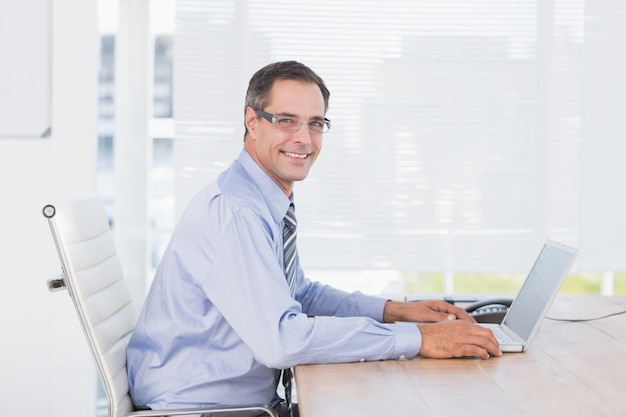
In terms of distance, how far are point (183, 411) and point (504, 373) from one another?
→ 0.71 metres

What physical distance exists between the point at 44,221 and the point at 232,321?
1907 millimetres

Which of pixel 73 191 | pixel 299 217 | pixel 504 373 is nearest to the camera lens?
pixel 504 373

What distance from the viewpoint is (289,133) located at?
226 cm

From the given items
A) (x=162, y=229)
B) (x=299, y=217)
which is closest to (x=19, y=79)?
(x=162, y=229)

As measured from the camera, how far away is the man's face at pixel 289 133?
2.24 meters

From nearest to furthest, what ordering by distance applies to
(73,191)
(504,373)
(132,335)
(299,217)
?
(504,373) → (132,335) → (73,191) → (299,217)

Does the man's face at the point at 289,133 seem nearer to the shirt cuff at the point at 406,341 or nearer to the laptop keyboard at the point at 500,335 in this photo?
the shirt cuff at the point at 406,341

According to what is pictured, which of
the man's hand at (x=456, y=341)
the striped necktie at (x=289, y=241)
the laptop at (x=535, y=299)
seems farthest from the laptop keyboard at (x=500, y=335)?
the striped necktie at (x=289, y=241)

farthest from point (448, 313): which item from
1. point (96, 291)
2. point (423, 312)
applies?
point (96, 291)

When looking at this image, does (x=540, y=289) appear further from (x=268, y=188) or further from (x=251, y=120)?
(x=251, y=120)

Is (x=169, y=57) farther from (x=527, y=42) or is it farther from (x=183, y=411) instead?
(x=183, y=411)

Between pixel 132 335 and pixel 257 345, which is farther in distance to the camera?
pixel 132 335

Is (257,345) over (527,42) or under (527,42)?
under

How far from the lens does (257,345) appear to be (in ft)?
6.15
